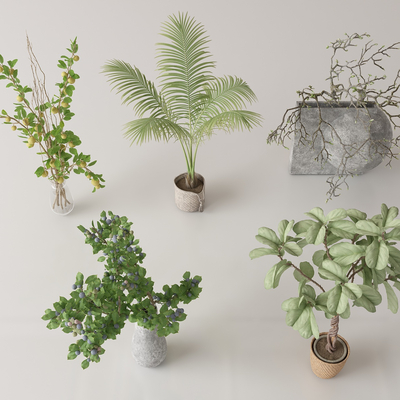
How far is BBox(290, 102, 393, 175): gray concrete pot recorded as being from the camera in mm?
3855

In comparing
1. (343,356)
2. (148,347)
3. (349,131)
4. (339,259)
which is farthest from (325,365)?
(349,131)

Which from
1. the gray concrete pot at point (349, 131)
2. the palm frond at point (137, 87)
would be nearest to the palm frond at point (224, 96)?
the palm frond at point (137, 87)

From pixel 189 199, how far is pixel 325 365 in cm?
143

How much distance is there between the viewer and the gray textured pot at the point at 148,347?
121 inches

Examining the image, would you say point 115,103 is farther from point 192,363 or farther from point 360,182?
point 192,363

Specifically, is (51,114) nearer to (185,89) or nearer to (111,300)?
(185,89)

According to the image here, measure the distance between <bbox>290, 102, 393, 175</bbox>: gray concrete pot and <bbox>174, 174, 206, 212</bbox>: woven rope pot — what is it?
72cm

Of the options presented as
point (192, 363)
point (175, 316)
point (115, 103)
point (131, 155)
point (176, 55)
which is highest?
point (176, 55)

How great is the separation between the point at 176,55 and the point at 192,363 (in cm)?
191

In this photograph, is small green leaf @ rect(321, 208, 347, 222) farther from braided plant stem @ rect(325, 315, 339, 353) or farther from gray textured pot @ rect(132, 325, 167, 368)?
gray textured pot @ rect(132, 325, 167, 368)

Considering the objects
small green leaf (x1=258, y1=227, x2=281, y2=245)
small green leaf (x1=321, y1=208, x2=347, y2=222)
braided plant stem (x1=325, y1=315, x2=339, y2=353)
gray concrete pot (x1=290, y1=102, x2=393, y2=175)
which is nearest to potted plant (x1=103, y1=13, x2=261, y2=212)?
gray concrete pot (x1=290, y1=102, x2=393, y2=175)

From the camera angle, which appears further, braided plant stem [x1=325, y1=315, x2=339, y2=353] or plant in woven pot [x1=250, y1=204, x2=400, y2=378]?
braided plant stem [x1=325, y1=315, x2=339, y2=353]

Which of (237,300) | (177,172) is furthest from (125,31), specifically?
(237,300)

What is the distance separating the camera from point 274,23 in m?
5.39
